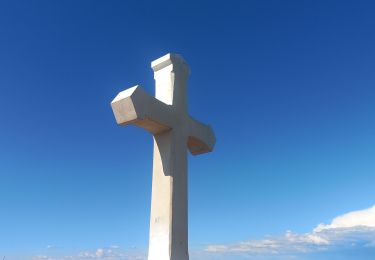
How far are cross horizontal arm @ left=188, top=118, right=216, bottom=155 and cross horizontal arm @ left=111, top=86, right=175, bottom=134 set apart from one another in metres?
0.97

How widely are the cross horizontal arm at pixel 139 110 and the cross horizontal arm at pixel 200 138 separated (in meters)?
0.97

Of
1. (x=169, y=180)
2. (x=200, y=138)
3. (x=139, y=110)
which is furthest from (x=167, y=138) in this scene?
(x=200, y=138)

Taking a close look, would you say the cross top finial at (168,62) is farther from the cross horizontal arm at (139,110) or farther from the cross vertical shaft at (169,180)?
the cross horizontal arm at (139,110)

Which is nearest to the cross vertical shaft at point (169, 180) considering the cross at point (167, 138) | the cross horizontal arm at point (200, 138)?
the cross at point (167, 138)

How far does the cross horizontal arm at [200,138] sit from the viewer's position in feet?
23.6

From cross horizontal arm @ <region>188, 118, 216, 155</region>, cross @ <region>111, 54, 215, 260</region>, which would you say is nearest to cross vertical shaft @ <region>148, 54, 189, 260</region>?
cross @ <region>111, 54, 215, 260</region>

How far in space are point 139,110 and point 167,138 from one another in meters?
0.89

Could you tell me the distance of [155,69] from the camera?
6969mm

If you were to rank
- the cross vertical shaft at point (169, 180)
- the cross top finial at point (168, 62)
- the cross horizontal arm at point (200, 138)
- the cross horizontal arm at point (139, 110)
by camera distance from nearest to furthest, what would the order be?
the cross horizontal arm at point (139, 110)
the cross vertical shaft at point (169, 180)
the cross top finial at point (168, 62)
the cross horizontal arm at point (200, 138)

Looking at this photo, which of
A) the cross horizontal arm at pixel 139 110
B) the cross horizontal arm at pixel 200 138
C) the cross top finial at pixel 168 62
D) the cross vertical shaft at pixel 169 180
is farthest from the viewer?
the cross horizontal arm at pixel 200 138

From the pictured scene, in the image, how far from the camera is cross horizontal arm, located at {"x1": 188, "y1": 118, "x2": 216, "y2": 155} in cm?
719

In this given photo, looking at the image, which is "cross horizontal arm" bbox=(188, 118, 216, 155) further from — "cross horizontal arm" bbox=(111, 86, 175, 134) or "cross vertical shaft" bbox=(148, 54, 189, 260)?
"cross horizontal arm" bbox=(111, 86, 175, 134)

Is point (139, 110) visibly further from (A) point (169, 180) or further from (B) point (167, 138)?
(A) point (169, 180)

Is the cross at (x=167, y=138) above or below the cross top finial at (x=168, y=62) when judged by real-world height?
below
